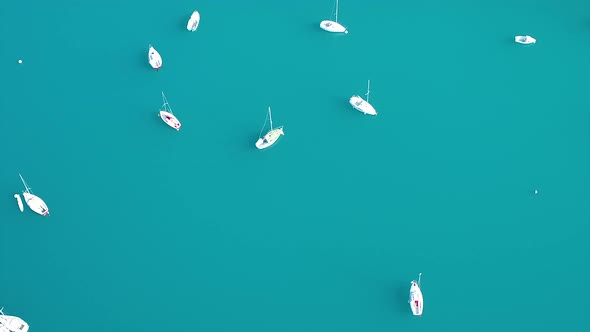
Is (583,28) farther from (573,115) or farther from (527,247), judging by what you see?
(527,247)

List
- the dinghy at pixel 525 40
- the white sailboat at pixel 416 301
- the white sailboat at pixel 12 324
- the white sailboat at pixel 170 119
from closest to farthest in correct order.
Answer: the white sailboat at pixel 12 324
the white sailboat at pixel 416 301
the white sailboat at pixel 170 119
the dinghy at pixel 525 40

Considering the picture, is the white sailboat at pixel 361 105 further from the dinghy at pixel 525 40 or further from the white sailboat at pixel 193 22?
the white sailboat at pixel 193 22

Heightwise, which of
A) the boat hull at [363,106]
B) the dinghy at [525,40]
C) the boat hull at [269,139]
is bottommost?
the boat hull at [269,139]

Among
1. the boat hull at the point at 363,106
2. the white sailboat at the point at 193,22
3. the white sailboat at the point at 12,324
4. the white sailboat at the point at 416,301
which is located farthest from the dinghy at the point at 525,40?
the white sailboat at the point at 12,324

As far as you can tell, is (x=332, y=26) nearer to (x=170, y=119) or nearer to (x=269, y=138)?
(x=269, y=138)

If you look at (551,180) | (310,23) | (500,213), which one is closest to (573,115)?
(551,180)

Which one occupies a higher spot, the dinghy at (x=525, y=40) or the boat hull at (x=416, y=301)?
the dinghy at (x=525, y=40)

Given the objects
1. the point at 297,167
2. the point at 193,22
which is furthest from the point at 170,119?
the point at 297,167

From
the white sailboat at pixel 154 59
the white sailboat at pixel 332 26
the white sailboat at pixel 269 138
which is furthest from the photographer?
the white sailboat at pixel 332 26

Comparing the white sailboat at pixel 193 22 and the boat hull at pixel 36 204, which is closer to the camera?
the boat hull at pixel 36 204
